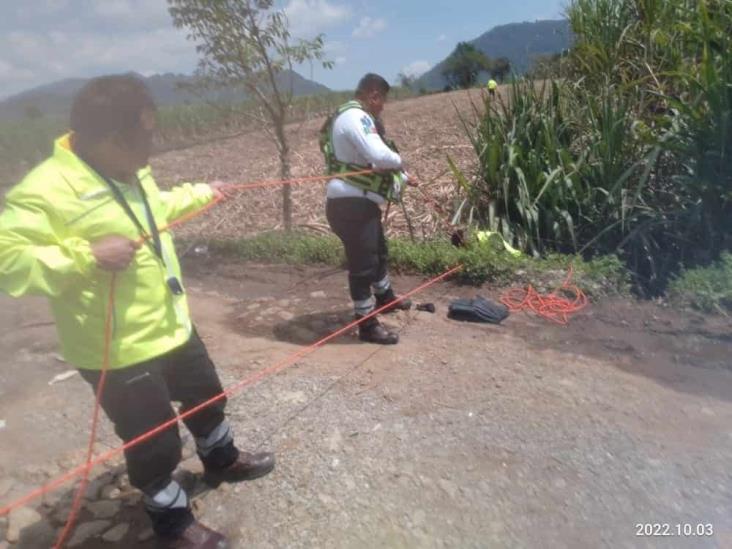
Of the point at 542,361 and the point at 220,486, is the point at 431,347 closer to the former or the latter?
the point at 542,361

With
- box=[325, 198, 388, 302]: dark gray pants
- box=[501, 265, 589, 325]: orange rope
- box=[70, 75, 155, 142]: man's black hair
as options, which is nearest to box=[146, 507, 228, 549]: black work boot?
box=[70, 75, 155, 142]: man's black hair

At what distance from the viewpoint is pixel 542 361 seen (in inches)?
164

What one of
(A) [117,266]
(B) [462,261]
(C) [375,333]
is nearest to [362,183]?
(C) [375,333]

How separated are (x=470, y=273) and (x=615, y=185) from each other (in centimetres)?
153

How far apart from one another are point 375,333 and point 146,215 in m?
2.29

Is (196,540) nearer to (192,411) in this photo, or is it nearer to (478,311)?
(192,411)

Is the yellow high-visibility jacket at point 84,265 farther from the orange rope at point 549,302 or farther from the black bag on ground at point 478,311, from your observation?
the orange rope at point 549,302

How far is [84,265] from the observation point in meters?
2.15

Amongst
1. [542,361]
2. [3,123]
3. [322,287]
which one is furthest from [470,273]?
[3,123]

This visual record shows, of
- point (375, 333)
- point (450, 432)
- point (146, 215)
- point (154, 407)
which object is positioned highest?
point (146, 215)

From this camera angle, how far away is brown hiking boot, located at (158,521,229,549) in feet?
8.44

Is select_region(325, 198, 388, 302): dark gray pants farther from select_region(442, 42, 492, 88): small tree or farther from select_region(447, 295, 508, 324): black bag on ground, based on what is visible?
select_region(442, 42, 492, 88): small tree
